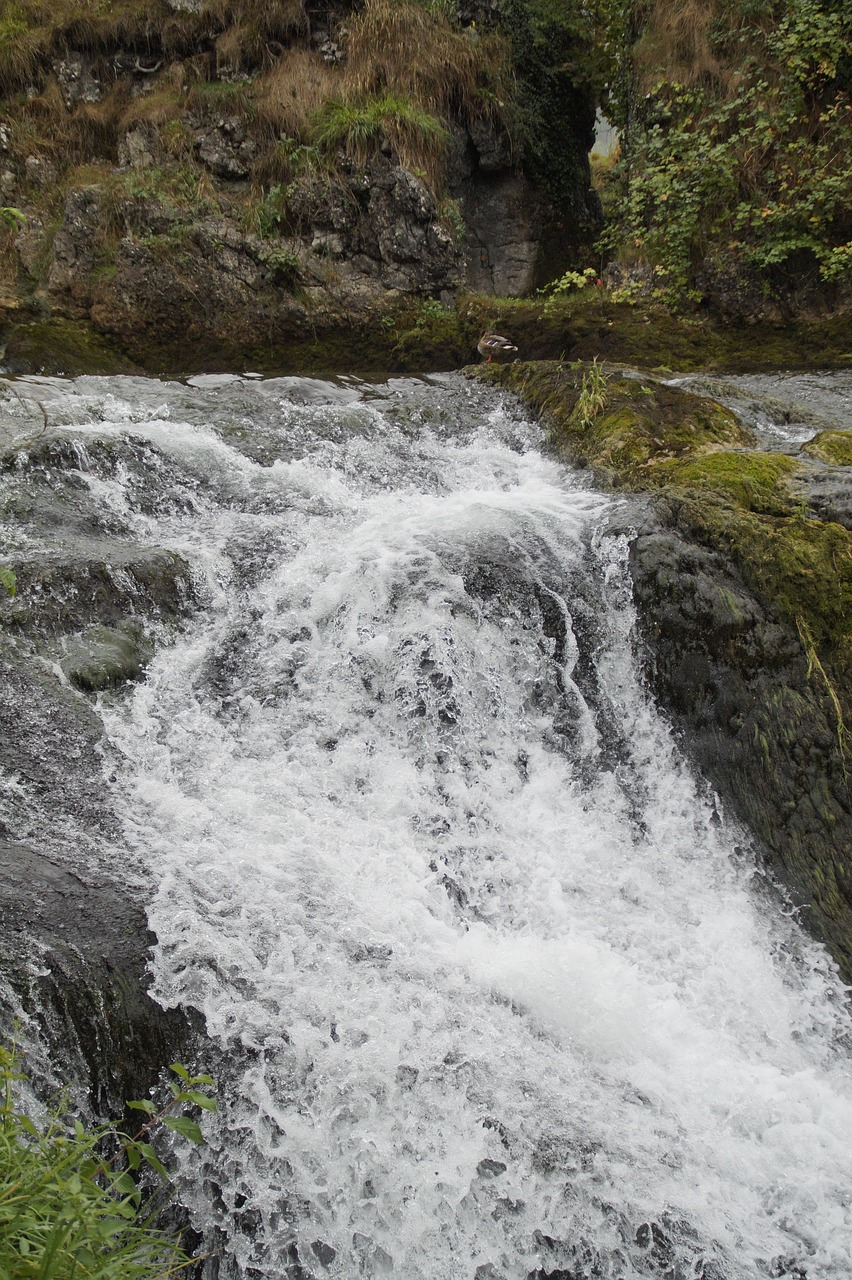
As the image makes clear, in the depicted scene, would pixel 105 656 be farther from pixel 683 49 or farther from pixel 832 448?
pixel 683 49

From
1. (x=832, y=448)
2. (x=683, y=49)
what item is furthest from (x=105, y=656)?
(x=683, y=49)

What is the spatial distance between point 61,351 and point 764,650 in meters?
8.18

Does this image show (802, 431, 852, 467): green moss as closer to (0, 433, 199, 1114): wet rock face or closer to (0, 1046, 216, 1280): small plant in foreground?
(0, 433, 199, 1114): wet rock face

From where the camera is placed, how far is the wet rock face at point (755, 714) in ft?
12.7

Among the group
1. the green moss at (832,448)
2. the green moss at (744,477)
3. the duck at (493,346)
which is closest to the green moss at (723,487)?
the green moss at (744,477)

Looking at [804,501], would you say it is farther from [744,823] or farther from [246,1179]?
[246,1179]

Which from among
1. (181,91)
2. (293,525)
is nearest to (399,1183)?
(293,525)

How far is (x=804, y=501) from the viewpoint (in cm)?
495

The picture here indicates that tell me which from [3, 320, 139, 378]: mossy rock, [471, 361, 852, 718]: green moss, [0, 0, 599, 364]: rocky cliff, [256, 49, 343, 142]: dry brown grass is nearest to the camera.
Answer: [471, 361, 852, 718]: green moss

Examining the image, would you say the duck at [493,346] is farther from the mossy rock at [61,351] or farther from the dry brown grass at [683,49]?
the dry brown grass at [683,49]

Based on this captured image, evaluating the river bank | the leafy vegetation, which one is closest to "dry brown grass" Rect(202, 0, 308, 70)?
the river bank

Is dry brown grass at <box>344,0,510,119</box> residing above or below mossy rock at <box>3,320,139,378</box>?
above

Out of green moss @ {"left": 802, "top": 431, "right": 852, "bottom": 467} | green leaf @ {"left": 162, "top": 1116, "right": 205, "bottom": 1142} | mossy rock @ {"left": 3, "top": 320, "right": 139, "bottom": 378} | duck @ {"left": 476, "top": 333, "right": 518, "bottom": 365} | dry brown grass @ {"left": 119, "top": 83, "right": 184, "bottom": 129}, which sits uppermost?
dry brown grass @ {"left": 119, "top": 83, "right": 184, "bottom": 129}

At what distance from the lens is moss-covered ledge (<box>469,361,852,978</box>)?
12.9 feet
